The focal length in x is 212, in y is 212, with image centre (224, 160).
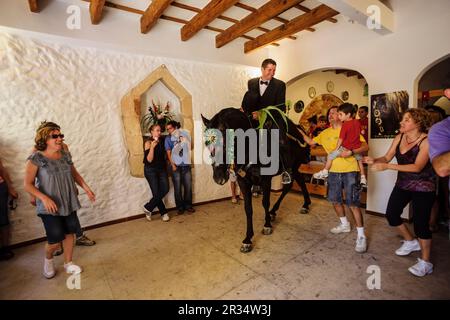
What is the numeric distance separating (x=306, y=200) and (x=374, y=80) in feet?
8.23

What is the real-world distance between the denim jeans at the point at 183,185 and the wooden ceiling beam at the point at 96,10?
2.79 m

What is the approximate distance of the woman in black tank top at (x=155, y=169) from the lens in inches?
146

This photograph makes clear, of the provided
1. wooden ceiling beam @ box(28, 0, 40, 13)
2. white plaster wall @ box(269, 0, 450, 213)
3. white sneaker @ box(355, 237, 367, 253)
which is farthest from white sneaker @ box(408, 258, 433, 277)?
wooden ceiling beam @ box(28, 0, 40, 13)

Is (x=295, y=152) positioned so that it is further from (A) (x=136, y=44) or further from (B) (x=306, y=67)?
(A) (x=136, y=44)

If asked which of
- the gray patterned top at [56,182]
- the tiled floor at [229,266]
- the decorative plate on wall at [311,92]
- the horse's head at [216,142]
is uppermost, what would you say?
the decorative plate on wall at [311,92]

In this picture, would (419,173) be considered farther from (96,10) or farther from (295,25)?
(96,10)

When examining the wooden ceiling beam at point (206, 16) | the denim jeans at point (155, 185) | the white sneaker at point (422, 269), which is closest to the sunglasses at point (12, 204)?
the denim jeans at point (155, 185)

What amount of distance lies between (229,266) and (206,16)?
3853mm

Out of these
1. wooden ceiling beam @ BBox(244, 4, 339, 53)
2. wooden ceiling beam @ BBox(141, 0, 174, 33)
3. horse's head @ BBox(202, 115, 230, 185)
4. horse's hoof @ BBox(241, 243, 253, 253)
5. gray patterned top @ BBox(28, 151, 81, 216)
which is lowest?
horse's hoof @ BBox(241, 243, 253, 253)

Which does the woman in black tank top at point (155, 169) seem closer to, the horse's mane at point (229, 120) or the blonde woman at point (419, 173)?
the horse's mane at point (229, 120)

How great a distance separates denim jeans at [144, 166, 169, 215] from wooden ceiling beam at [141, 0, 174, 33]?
2.47 metres

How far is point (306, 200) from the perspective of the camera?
4.18 m

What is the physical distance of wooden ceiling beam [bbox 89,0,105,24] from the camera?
3039 mm

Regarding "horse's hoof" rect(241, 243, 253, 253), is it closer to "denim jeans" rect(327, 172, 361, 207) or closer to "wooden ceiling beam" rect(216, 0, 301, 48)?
"denim jeans" rect(327, 172, 361, 207)
